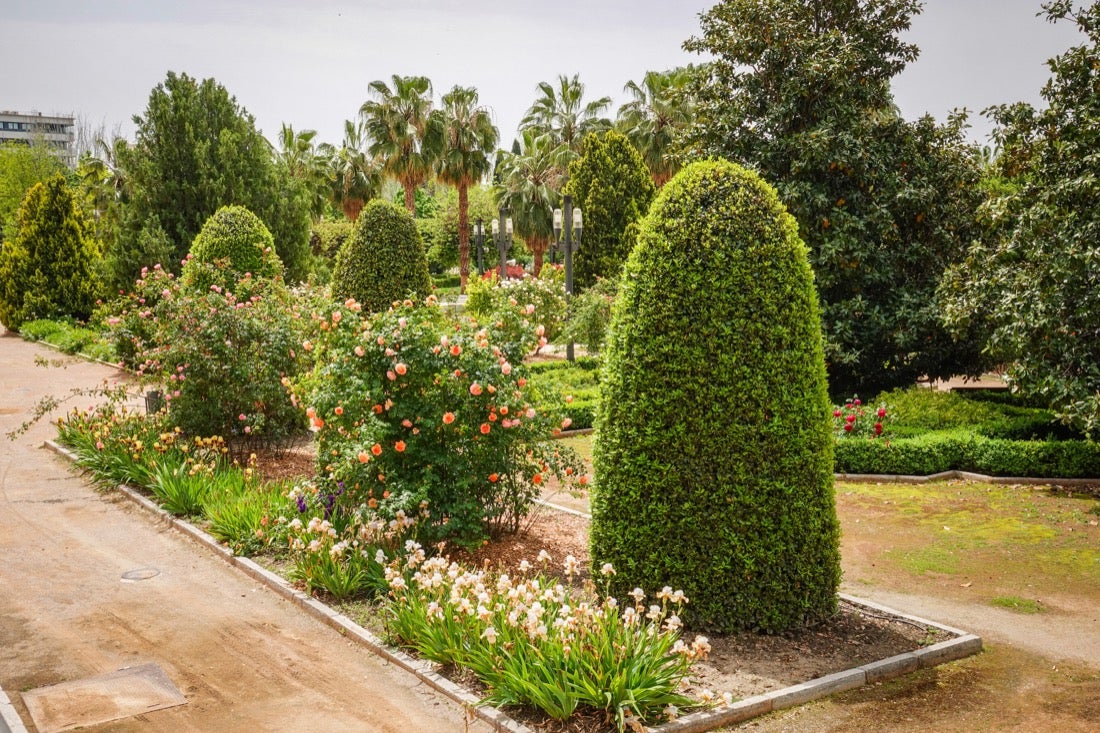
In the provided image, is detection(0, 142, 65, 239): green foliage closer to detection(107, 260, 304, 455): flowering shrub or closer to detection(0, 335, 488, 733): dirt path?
detection(107, 260, 304, 455): flowering shrub

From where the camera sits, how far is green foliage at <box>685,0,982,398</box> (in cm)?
1491

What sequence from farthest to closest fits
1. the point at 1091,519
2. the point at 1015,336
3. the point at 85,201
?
the point at 85,201 < the point at 1015,336 < the point at 1091,519

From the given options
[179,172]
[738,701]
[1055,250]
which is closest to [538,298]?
[179,172]

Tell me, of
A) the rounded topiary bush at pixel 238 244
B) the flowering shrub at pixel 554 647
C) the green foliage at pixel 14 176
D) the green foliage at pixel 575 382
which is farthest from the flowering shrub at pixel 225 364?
the green foliage at pixel 14 176

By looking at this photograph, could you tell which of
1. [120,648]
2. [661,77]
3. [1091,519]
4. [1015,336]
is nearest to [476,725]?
[120,648]

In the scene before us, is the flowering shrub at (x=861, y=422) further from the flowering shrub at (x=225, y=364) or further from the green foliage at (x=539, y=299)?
the green foliage at (x=539, y=299)

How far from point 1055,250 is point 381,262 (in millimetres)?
12112

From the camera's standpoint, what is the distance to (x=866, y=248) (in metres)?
14.9

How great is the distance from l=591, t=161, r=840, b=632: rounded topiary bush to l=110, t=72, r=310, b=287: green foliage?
69.9ft

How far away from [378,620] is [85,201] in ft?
130

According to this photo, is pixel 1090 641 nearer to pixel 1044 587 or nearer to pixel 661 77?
pixel 1044 587

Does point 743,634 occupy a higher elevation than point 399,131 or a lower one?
lower

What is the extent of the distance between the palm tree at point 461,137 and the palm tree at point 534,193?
214cm

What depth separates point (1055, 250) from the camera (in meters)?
11.2
